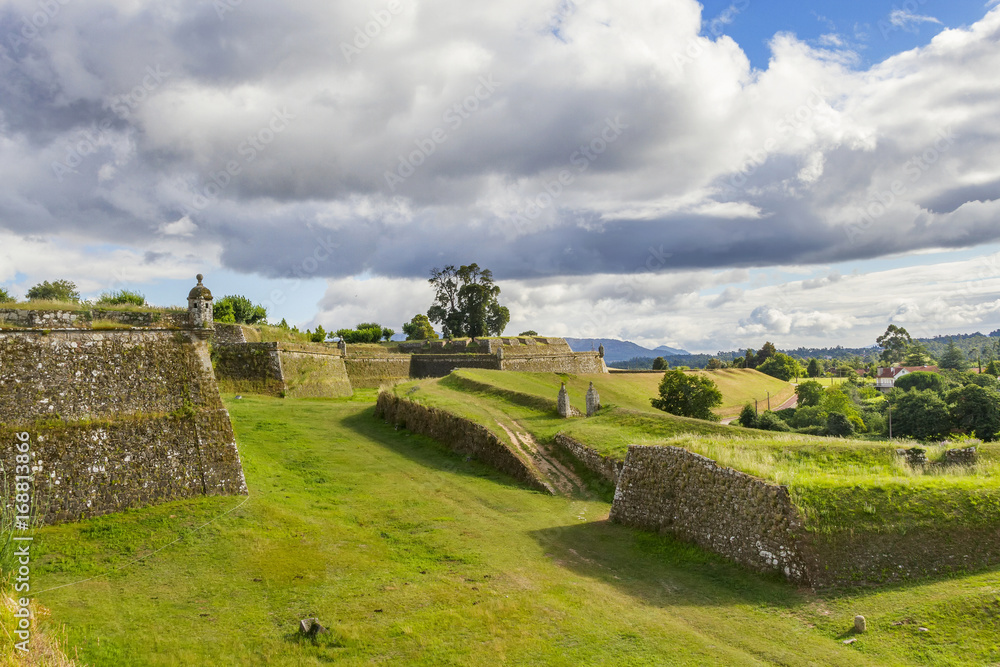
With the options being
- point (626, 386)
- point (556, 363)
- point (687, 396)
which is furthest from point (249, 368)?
point (626, 386)

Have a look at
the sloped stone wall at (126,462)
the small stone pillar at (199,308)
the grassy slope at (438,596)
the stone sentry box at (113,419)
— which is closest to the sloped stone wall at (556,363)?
the small stone pillar at (199,308)

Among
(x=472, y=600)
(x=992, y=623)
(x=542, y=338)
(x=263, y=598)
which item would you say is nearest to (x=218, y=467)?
(x=263, y=598)

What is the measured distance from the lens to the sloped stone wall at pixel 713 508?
40.2ft

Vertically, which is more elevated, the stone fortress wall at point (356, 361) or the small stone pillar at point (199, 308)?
the small stone pillar at point (199, 308)

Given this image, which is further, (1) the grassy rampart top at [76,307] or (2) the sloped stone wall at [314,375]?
(2) the sloped stone wall at [314,375]

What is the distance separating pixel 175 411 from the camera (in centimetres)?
1659

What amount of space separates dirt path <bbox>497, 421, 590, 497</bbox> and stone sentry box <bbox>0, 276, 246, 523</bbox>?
10671 millimetres

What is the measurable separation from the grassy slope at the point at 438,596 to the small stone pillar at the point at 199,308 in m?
5.42

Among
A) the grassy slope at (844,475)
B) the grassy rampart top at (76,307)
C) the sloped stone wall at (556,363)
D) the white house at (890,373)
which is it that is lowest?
the white house at (890,373)

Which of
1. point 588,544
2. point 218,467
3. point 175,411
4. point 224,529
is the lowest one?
point 588,544

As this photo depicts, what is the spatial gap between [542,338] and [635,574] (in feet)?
165

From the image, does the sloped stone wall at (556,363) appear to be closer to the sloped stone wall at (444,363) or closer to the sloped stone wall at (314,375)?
the sloped stone wall at (444,363)

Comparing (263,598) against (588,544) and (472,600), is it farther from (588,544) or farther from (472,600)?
(588,544)

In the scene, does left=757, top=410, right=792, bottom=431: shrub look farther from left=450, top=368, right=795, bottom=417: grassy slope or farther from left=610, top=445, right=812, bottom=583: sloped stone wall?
left=610, top=445, right=812, bottom=583: sloped stone wall
